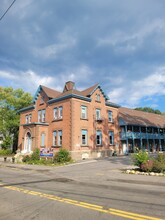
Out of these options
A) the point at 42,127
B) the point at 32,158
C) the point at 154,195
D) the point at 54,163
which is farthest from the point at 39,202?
the point at 42,127

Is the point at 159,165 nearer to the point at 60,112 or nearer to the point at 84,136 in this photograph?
the point at 84,136

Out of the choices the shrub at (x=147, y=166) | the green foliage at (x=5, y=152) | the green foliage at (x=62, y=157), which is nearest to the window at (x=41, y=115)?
the green foliage at (x=62, y=157)

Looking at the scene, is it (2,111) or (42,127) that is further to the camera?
(2,111)

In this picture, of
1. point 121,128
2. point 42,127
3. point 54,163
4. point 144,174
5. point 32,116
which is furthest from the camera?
point 121,128

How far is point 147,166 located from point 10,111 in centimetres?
3721

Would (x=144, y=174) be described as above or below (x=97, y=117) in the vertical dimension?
below

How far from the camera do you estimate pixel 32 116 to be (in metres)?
33.7

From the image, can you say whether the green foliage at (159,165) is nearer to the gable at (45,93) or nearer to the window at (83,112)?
the window at (83,112)

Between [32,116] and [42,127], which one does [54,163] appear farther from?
[32,116]

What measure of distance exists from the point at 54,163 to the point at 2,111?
2628cm

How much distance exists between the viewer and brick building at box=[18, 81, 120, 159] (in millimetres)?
26406

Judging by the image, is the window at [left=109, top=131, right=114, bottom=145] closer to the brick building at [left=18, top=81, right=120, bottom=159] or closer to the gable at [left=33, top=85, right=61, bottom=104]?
the brick building at [left=18, top=81, right=120, bottom=159]

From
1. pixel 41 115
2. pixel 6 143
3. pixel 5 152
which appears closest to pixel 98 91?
pixel 41 115

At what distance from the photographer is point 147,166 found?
13969 mm
